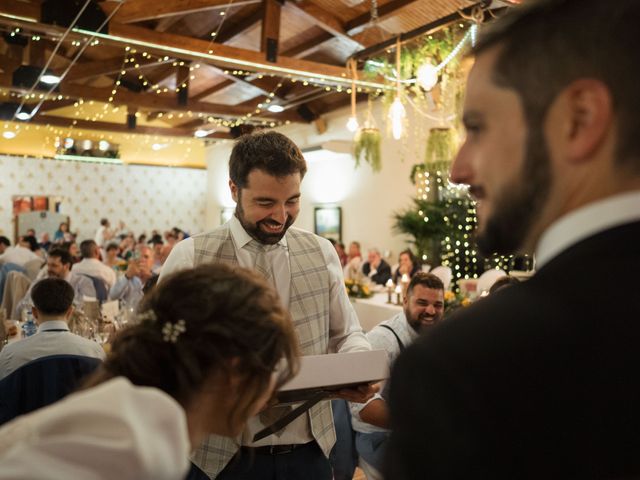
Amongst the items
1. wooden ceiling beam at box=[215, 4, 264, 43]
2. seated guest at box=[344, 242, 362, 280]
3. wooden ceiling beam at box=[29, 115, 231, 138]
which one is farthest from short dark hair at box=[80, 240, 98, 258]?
wooden ceiling beam at box=[29, 115, 231, 138]

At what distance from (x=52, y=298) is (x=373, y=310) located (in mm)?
3912

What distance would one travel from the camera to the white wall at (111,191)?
14.9m

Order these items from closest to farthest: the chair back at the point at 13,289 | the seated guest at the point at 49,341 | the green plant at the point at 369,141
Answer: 1. the seated guest at the point at 49,341
2. the chair back at the point at 13,289
3. the green plant at the point at 369,141

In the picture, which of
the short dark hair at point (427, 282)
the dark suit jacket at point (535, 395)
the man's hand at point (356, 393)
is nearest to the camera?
the dark suit jacket at point (535, 395)

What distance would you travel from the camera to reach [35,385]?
8.53 ft

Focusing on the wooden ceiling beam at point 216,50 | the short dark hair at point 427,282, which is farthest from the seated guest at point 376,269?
the short dark hair at point 427,282

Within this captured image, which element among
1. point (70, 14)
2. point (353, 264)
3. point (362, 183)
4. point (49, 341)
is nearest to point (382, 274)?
point (353, 264)

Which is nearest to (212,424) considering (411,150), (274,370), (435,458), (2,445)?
(274,370)

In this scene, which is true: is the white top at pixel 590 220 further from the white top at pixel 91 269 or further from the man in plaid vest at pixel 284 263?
the white top at pixel 91 269

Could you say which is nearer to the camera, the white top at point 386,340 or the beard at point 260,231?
the beard at point 260,231

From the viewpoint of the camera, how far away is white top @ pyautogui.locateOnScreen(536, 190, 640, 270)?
→ 555mm

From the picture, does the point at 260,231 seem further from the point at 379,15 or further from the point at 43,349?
the point at 379,15

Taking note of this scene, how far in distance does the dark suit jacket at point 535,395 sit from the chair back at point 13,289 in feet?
21.6

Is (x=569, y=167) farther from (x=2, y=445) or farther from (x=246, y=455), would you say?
(x=246, y=455)
